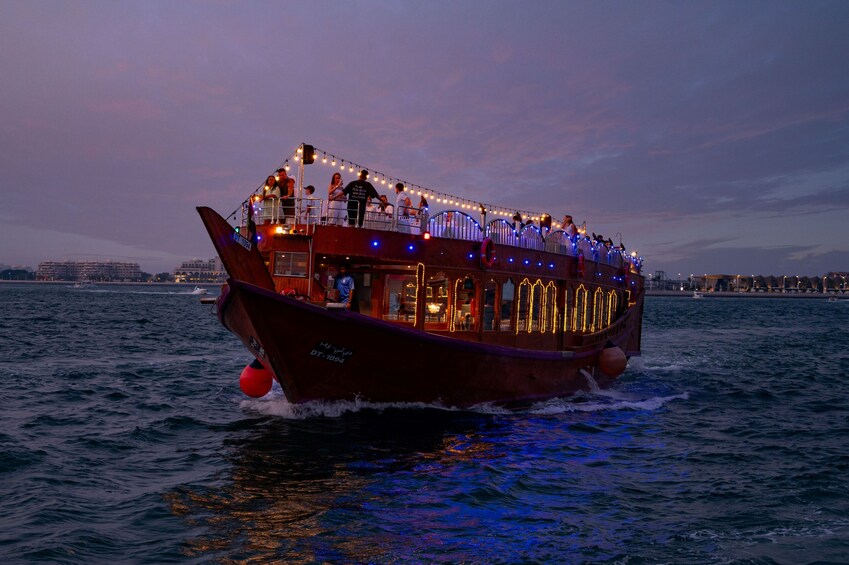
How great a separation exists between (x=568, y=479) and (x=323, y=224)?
719 cm

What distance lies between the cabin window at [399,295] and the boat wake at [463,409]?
2.45 m

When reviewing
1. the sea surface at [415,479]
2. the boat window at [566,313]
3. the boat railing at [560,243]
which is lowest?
the sea surface at [415,479]

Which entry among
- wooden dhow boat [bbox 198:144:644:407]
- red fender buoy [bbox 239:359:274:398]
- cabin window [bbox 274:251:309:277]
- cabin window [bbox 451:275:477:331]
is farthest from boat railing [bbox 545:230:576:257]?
red fender buoy [bbox 239:359:274:398]

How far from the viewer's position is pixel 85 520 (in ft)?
27.4

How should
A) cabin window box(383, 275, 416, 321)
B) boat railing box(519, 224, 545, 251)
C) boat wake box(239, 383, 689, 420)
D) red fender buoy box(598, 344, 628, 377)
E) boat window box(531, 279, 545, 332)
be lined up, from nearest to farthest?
boat wake box(239, 383, 689, 420), cabin window box(383, 275, 416, 321), boat railing box(519, 224, 545, 251), boat window box(531, 279, 545, 332), red fender buoy box(598, 344, 628, 377)

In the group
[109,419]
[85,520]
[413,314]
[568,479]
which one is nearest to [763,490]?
[568,479]

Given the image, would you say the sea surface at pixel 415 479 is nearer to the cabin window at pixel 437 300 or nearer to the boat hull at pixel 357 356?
the boat hull at pixel 357 356

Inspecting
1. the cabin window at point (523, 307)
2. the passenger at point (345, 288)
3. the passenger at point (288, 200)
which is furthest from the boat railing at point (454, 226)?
the passenger at point (288, 200)

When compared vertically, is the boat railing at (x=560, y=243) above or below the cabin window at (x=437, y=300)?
above

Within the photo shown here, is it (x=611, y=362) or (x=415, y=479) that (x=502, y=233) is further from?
(x=415, y=479)

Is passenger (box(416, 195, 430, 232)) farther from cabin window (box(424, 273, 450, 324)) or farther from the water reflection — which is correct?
the water reflection

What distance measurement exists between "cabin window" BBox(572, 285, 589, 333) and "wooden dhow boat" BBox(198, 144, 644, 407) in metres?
0.69

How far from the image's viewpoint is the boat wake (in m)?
13.8

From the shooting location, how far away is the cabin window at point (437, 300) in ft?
51.2
